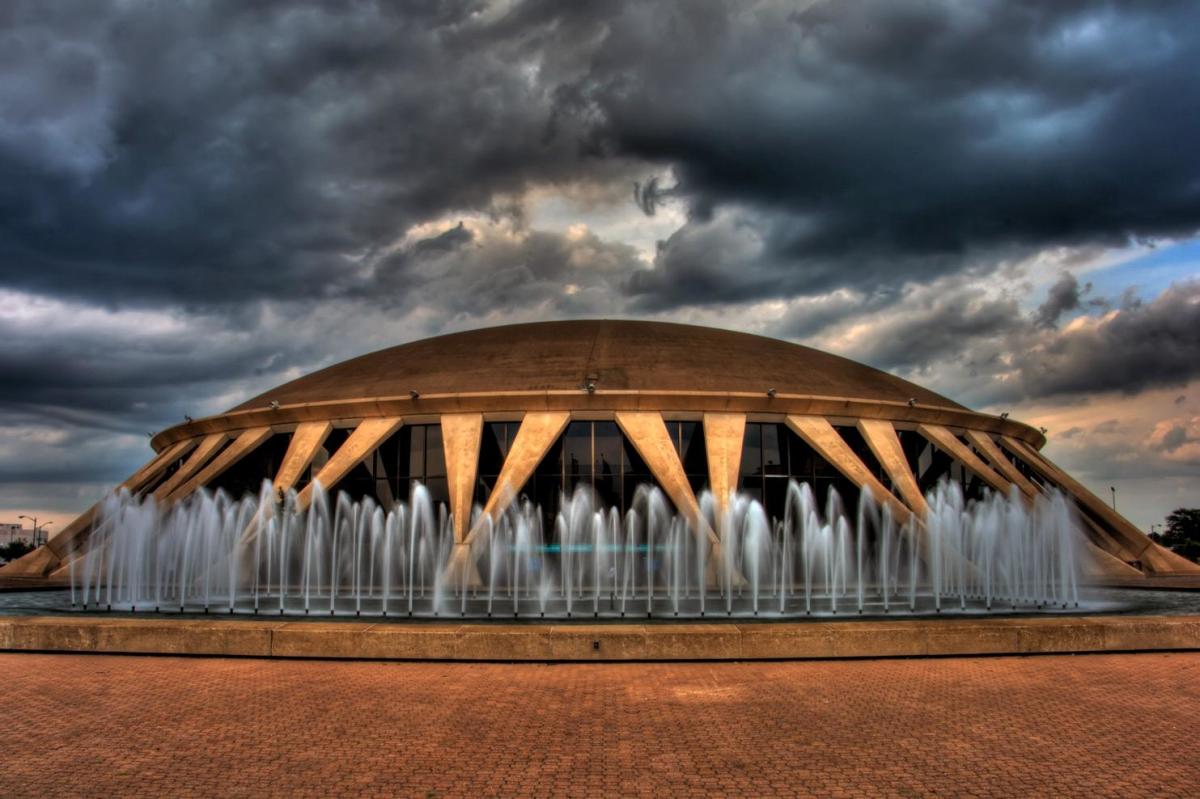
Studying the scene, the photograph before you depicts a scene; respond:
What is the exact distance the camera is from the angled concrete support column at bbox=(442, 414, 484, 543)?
69.7 feet

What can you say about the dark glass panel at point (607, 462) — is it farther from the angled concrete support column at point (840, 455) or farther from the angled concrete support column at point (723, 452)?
the angled concrete support column at point (840, 455)

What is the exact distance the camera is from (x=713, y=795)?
5.37m

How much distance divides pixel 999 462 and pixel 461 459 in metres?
16.0

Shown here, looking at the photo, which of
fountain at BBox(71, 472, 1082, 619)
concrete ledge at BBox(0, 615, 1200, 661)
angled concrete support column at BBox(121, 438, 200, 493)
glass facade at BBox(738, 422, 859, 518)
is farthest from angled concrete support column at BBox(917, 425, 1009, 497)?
angled concrete support column at BBox(121, 438, 200, 493)

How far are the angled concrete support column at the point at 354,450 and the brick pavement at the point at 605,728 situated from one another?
11.9m

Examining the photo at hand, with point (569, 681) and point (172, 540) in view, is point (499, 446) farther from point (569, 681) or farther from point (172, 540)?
point (569, 681)

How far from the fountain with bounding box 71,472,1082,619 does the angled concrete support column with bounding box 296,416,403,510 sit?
0.31 m

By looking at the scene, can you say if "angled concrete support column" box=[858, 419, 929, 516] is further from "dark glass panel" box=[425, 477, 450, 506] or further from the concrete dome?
"dark glass panel" box=[425, 477, 450, 506]

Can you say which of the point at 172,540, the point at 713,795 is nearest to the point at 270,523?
the point at 172,540

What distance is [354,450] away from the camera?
73.2 feet

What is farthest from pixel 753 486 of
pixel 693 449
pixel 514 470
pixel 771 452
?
pixel 514 470

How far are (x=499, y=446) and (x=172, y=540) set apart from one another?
9.96 meters

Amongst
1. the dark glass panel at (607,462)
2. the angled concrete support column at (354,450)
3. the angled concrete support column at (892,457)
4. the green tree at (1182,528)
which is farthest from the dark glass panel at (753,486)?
the green tree at (1182,528)

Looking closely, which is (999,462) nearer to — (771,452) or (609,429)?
(771,452)
